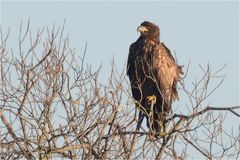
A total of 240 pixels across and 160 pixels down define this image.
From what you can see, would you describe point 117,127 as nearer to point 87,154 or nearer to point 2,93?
point 87,154

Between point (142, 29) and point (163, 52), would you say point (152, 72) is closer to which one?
point (163, 52)

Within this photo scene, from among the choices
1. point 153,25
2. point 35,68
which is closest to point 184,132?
point 35,68

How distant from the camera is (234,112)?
7414 millimetres

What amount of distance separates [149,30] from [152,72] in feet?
3.30

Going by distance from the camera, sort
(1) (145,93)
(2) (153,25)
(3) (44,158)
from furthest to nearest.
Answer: (2) (153,25), (1) (145,93), (3) (44,158)

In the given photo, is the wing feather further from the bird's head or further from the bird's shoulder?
the bird's head

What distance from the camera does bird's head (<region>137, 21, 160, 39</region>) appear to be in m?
11.0

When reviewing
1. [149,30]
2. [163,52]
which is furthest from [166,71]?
[149,30]

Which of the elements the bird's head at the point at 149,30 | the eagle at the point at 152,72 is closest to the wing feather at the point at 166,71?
the eagle at the point at 152,72

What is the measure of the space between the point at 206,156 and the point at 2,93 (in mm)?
2355

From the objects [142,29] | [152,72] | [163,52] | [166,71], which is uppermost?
[142,29]

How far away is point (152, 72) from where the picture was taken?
10383 millimetres

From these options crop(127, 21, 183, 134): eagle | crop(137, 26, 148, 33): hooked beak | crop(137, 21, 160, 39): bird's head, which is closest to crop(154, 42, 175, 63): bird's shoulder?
crop(127, 21, 183, 134): eagle

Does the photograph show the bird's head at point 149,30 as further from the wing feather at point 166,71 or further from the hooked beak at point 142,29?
the wing feather at point 166,71
